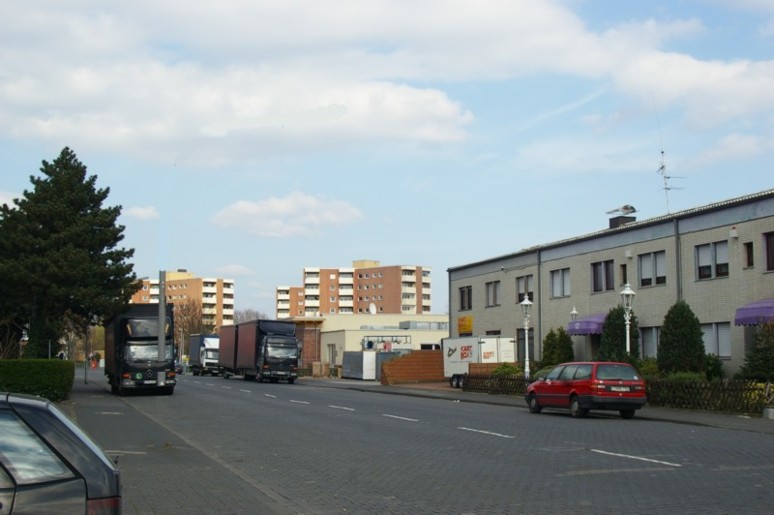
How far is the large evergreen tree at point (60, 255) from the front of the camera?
113ft

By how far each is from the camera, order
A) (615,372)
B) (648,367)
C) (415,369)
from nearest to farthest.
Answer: (615,372) → (648,367) → (415,369)

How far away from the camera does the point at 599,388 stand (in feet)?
81.3

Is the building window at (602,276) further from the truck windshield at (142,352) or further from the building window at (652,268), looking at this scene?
the truck windshield at (142,352)

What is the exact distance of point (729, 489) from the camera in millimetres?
11477

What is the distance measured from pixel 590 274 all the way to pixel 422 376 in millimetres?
16846

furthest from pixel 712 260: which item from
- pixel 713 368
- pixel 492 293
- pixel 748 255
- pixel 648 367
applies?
pixel 492 293

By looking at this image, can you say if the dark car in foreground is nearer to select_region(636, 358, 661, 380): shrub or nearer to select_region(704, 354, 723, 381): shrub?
select_region(704, 354, 723, 381): shrub

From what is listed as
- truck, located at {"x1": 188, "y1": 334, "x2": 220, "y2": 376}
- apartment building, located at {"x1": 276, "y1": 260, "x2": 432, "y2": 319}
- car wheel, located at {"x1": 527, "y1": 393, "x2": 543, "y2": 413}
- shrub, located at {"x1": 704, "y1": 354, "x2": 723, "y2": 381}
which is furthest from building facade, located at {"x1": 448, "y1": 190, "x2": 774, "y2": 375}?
apartment building, located at {"x1": 276, "y1": 260, "x2": 432, "y2": 319}

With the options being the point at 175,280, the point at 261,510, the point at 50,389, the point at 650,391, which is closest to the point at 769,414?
the point at 650,391

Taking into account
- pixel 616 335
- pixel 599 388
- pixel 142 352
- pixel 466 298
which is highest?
pixel 466 298

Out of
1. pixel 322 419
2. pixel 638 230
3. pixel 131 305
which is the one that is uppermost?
pixel 638 230

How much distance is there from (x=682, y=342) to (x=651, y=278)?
617 cm

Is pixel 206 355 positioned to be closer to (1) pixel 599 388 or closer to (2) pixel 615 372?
(2) pixel 615 372

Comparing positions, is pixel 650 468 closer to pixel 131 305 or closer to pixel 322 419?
pixel 322 419
